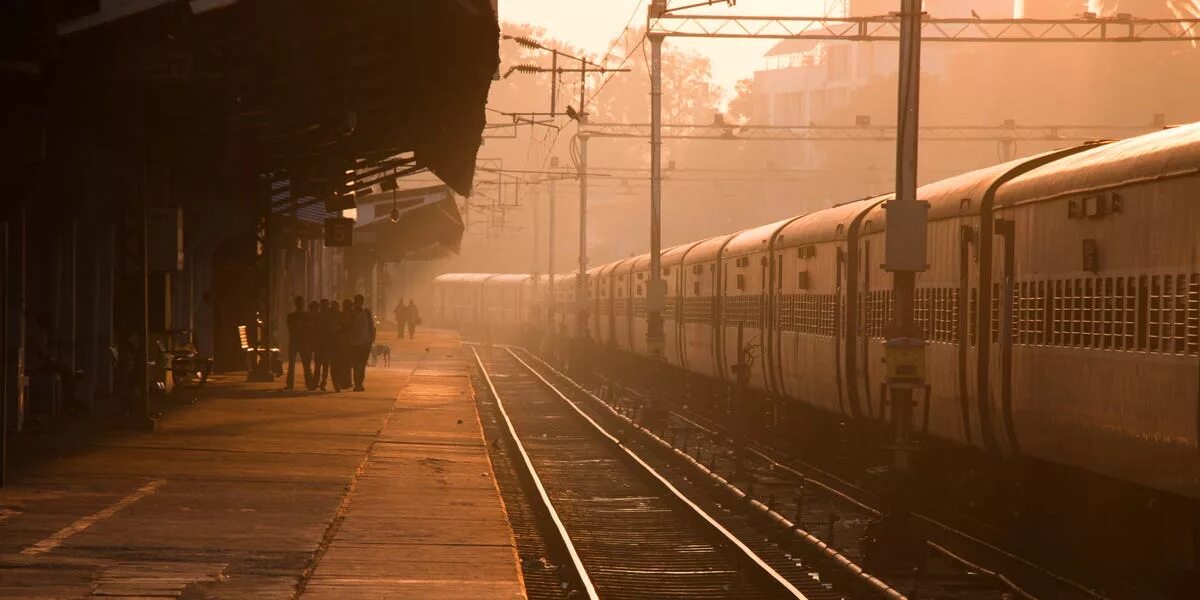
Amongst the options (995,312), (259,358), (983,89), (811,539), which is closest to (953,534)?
(811,539)

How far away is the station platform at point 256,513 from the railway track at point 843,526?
2689mm

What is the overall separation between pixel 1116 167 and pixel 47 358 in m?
14.7

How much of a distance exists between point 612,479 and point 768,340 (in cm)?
420

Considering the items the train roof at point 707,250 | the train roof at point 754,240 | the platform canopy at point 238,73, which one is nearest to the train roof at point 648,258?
the train roof at point 707,250

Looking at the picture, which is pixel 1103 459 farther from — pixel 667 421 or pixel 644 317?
pixel 644 317

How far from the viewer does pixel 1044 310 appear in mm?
13117

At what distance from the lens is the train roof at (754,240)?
26547 millimetres

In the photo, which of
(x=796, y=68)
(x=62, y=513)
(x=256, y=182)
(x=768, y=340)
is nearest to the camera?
(x=62, y=513)

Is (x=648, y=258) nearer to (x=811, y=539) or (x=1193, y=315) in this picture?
(x=811, y=539)

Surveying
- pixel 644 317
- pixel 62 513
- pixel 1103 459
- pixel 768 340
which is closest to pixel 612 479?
pixel 768 340

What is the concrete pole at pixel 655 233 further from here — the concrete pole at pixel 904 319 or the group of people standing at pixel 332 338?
the concrete pole at pixel 904 319

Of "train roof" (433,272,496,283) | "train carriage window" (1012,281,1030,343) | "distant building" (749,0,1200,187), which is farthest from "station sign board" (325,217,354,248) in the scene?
→ "train roof" (433,272,496,283)

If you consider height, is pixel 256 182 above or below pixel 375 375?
above

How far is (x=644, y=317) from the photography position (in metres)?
41.4
